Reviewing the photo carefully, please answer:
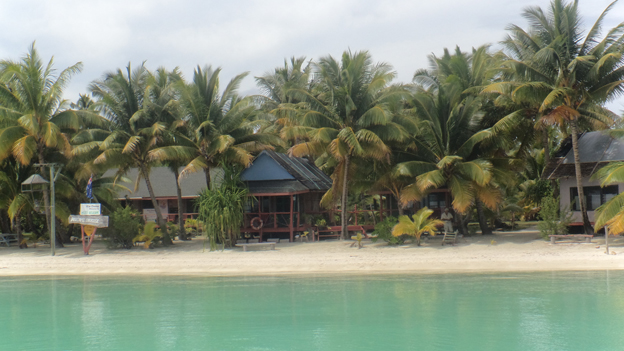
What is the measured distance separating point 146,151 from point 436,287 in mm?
14168

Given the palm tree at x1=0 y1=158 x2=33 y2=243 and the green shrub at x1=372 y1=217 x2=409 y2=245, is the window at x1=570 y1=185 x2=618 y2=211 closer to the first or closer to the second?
the green shrub at x1=372 y1=217 x2=409 y2=245

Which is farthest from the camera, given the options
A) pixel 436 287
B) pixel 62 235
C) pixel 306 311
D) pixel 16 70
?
pixel 62 235

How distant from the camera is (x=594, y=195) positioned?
2345 cm

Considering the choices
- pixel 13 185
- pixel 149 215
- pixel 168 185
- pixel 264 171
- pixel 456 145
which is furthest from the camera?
pixel 168 185

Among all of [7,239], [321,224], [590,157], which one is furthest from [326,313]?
[7,239]

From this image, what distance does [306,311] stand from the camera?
1284cm

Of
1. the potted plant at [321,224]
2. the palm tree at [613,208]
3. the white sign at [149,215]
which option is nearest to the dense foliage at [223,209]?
the potted plant at [321,224]

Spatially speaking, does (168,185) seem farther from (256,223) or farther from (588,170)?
(588,170)

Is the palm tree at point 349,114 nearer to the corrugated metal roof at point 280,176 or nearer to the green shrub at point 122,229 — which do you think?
the corrugated metal roof at point 280,176

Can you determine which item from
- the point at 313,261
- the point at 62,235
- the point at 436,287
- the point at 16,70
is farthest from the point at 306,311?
the point at 62,235

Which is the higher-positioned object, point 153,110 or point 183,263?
point 153,110

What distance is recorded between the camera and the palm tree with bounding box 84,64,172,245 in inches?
899

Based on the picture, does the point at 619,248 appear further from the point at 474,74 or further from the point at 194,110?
the point at 194,110

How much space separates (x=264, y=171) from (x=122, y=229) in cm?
647
